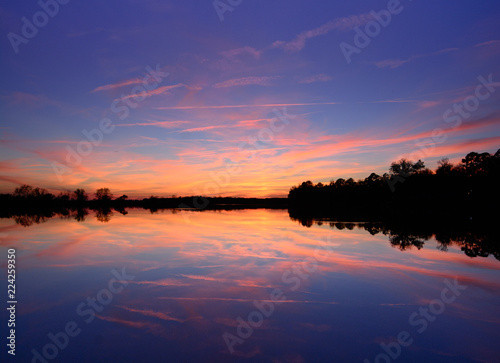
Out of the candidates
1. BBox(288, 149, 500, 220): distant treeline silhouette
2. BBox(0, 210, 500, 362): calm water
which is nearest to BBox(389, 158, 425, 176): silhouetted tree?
BBox(288, 149, 500, 220): distant treeline silhouette

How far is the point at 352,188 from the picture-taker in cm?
13200

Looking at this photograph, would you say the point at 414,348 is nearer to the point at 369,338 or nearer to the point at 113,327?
the point at 369,338

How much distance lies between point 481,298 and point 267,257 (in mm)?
10291

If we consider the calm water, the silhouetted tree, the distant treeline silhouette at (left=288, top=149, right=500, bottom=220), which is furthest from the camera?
the silhouetted tree

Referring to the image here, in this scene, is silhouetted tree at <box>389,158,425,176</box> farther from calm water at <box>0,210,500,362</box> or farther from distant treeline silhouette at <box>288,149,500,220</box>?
calm water at <box>0,210,500,362</box>

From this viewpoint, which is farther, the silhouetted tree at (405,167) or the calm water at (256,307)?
the silhouetted tree at (405,167)

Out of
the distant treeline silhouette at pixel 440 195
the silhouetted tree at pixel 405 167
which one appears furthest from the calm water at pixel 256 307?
the silhouetted tree at pixel 405 167

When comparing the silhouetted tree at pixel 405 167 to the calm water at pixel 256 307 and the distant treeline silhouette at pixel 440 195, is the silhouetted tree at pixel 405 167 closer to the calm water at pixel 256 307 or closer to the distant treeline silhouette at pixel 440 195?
the distant treeline silhouette at pixel 440 195

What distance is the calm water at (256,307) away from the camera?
720 centimetres

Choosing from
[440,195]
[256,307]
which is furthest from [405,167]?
[256,307]

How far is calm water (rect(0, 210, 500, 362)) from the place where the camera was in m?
7.20

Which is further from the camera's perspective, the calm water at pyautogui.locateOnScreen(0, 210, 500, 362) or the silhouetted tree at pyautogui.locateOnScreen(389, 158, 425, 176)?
the silhouetted tree at pyautogui.locateOnScreen(389, 158, 425, 176)

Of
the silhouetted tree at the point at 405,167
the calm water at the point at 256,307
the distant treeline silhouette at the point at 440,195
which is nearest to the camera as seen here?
the calm water at the point at 256,307

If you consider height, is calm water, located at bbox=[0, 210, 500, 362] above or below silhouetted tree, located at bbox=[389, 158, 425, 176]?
below
